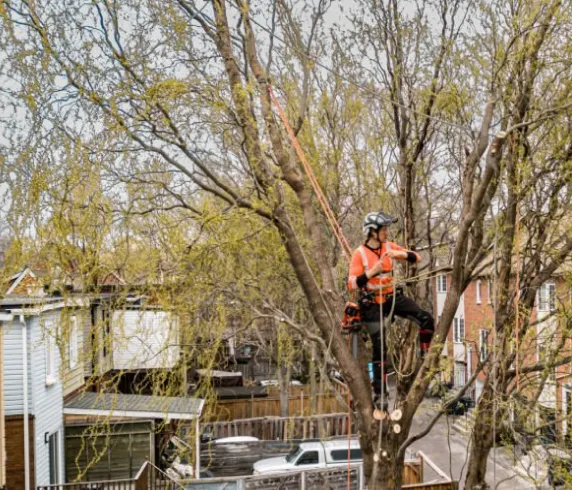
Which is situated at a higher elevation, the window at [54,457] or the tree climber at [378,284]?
the tree climber at [378,284]

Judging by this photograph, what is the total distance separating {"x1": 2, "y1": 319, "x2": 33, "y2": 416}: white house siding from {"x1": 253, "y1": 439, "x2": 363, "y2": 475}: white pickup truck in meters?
6.28

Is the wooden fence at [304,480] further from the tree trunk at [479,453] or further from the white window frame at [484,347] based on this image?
the tree trunk at [479,453]

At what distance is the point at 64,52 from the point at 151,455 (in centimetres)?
1080

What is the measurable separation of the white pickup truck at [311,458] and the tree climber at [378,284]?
33.7 ft

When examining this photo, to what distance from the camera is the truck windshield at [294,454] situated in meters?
15.5

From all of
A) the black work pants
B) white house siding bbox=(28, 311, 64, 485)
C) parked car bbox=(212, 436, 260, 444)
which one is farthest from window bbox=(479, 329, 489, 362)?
parked car bbox=(212, 436, 260, 444)

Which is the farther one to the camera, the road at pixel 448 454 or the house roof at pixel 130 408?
the road at pixel 448 454

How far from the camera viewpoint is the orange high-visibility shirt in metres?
5.21

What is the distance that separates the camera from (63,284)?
5.80 m

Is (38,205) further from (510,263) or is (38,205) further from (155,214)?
(510,263)

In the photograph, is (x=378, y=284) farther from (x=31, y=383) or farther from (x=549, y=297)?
(x=31, y=383)

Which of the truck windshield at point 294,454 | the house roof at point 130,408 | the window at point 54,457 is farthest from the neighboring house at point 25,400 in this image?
the truck windshield at point 294,454

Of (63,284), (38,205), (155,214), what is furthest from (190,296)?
(38,205)

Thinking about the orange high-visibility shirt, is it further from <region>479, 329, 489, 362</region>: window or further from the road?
the road
